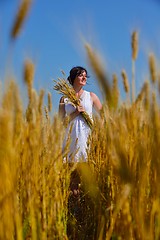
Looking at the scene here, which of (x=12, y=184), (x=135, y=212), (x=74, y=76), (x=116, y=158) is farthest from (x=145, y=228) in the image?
(x=74, y=76)

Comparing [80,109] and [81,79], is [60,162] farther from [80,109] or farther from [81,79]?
[81,79]

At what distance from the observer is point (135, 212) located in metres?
1.09

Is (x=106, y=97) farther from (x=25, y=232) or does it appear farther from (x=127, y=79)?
(x=25, y=232)

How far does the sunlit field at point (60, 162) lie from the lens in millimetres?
1034

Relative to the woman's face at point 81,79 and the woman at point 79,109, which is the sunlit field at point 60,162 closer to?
the woman at point 79,109

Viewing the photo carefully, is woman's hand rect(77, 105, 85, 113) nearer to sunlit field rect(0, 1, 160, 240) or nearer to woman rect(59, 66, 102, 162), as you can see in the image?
woman rect(59, 66, 102, 162)

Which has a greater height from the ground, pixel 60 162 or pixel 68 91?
pixel 68 91

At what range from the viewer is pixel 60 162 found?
60.7 inches

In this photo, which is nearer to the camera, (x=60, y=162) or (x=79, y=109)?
(x=60, y=162)

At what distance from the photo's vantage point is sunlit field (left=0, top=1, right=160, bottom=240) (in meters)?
1.03

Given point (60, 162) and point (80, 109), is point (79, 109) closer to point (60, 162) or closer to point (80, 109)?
point (80, 109)

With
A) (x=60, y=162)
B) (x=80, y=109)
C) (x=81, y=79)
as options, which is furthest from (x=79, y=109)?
(x=60, y=162)

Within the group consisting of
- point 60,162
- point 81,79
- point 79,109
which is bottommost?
point 60,162

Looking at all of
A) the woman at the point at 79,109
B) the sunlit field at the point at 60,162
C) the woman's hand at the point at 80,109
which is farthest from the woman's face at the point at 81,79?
the sunlit field at the point at 60,162
